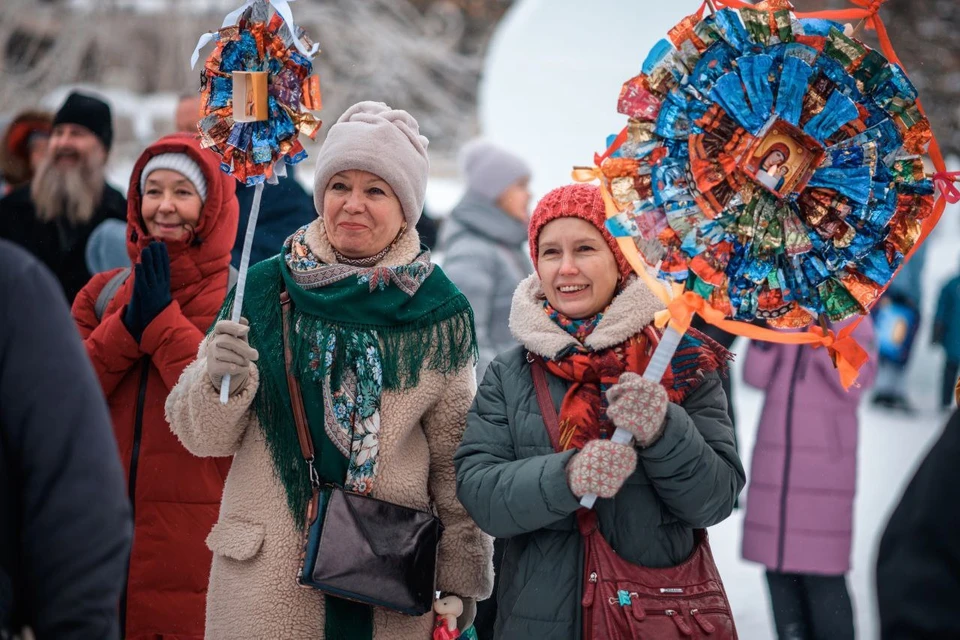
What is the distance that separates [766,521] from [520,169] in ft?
6.50

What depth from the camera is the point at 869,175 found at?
239 centimetres

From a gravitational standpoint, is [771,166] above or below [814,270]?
above

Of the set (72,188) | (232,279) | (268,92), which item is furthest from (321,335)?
(72,188)

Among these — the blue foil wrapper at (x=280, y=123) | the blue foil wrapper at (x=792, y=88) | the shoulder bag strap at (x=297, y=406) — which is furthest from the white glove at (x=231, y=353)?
the blue foil wrapper at (x=792, y=88)

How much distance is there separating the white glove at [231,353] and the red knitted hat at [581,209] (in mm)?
783

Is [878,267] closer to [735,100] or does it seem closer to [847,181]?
[847,181]

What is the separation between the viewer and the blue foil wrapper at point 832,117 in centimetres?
236

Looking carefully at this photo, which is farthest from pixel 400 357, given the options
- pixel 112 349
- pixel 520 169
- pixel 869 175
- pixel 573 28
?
pixel 573 28

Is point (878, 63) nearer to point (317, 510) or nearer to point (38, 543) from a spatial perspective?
point (317, 510)

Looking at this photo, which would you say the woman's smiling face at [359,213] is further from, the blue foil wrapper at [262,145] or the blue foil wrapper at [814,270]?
the blue foil wrapper at [814,270]

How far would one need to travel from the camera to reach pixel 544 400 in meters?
2.64

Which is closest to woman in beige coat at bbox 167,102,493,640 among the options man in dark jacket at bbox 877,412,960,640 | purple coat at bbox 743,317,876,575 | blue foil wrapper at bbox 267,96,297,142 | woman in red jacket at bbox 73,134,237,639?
blue foil wrapper at bbox 267,96,297,142

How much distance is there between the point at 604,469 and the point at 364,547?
0.61 metres

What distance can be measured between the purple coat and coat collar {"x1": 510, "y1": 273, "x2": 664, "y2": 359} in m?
1.98
